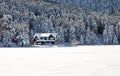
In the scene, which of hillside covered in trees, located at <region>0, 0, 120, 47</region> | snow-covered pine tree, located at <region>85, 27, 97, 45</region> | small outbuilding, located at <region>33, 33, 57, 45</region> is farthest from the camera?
snow-covered pine tree, located at <region>85, 27, 97, 45</region>

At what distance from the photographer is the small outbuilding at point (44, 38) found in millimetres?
98156

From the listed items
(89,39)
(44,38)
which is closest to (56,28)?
(44,38)

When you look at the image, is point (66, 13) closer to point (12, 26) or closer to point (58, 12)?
point (58, 12)

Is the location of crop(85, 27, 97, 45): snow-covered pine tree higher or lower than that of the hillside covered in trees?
lower

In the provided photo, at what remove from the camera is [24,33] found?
80875 mm

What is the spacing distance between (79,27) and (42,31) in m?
14.9

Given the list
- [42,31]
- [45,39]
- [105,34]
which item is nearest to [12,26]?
[45,39]

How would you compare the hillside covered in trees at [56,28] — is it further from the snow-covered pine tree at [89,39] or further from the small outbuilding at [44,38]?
the small outbuilding at [44,38]

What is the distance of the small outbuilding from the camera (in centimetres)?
9816
